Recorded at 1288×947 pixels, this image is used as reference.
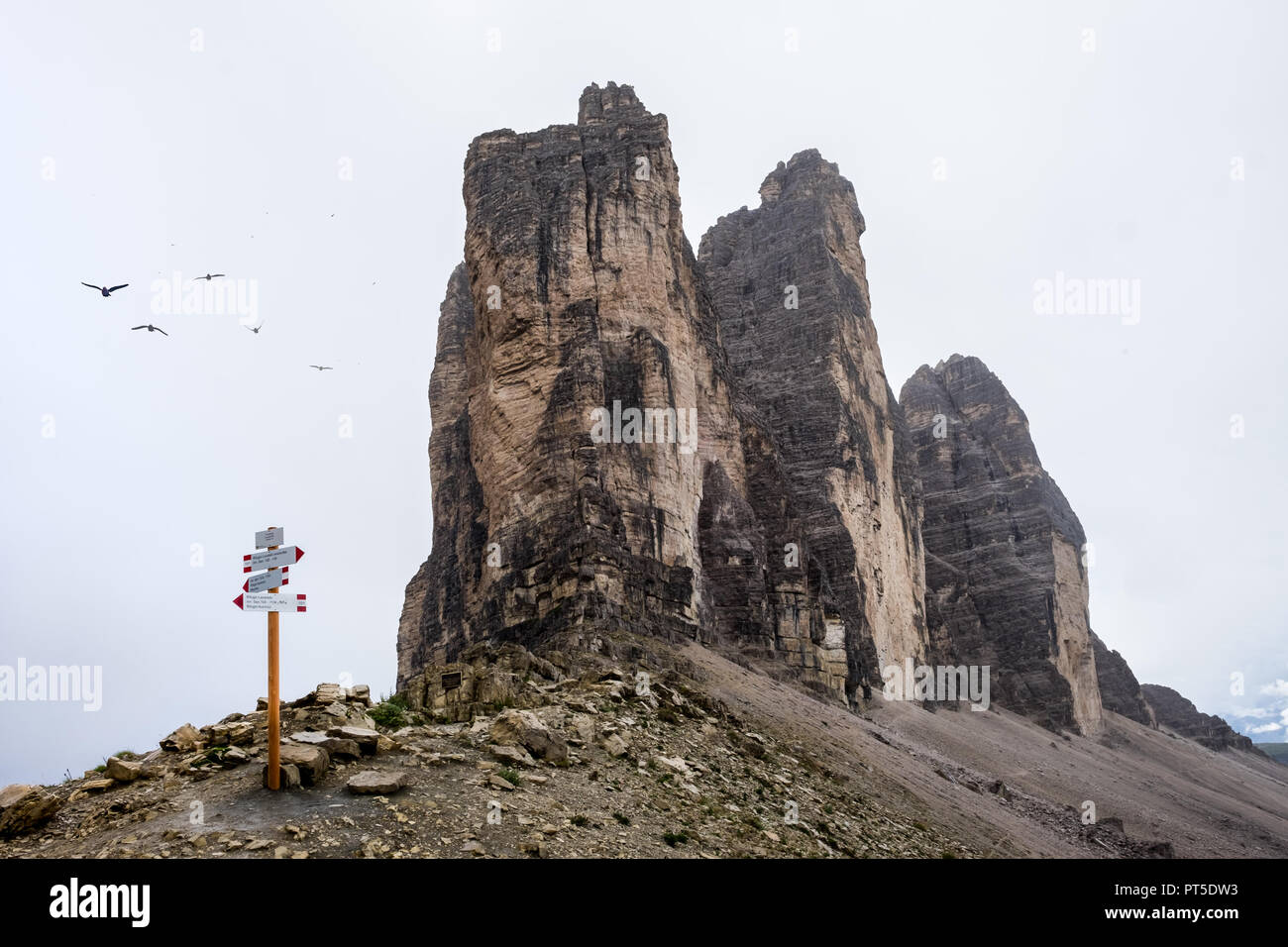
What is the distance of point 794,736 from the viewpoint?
32.8 metres

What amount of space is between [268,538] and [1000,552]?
9704 cm

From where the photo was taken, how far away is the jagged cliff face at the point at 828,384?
70.1 m

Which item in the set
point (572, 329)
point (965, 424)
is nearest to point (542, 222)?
point (572, 329)

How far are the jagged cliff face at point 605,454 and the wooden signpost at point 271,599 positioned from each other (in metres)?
22.4

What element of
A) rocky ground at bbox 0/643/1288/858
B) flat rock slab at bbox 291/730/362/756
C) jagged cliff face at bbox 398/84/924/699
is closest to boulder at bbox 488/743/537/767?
rocky ground at bbox 0/643/1288/858

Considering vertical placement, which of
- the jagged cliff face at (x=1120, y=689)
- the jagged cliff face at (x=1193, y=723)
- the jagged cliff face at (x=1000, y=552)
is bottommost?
the jagged cliff face at (x=1193, y=723)

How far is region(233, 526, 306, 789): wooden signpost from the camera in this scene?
13.7m

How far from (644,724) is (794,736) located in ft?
37.7

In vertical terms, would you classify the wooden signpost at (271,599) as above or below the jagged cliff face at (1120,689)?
above

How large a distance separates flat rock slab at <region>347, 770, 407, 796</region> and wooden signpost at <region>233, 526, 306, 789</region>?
3.40ft

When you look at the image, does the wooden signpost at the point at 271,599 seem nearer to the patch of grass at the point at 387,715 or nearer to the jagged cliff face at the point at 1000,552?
the patch of grass at the point at 387,715

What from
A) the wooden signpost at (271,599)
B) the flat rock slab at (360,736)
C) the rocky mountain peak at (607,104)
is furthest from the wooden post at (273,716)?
the rocky mountain peak at (607,104)

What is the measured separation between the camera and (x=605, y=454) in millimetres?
44438

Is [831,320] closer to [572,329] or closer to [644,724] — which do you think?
[572,329]
